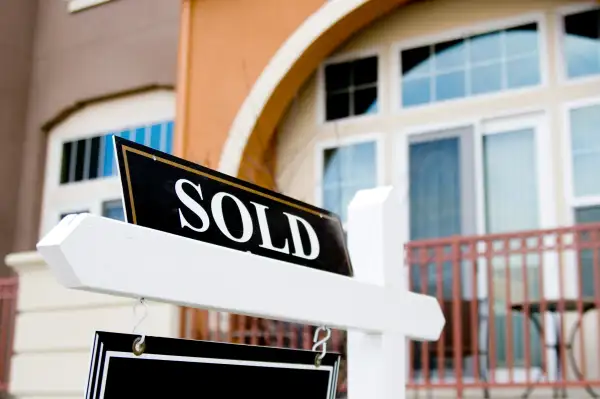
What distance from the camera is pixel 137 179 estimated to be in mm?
1553

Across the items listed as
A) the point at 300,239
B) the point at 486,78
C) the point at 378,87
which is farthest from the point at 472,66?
the point at 300,239

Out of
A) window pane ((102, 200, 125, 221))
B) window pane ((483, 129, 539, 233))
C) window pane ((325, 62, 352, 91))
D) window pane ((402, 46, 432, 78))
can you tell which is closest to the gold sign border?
window pane ((483, 129, 539, 233))

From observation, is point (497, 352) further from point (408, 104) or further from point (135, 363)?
point (135, 363)

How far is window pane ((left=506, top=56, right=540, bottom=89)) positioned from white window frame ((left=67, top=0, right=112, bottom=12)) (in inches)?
173

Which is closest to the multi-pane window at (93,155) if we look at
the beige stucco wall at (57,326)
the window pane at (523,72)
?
the beige stucco wall at (57,326)

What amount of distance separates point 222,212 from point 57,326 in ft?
20.0

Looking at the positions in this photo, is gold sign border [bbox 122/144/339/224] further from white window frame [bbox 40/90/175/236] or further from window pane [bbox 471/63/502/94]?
white window frame [bbox 40/90/175/236]

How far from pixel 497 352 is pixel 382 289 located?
516 centimetres

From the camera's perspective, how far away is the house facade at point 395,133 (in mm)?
6914

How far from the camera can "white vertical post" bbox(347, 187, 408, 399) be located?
2.04 m

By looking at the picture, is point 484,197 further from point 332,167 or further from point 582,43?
point 332,167

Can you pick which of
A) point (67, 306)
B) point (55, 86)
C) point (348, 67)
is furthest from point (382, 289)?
point (55, 86)

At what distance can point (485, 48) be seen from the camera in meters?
7.69

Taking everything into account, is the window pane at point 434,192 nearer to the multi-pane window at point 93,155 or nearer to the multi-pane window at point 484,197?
the multi-pane window at point 484,197
